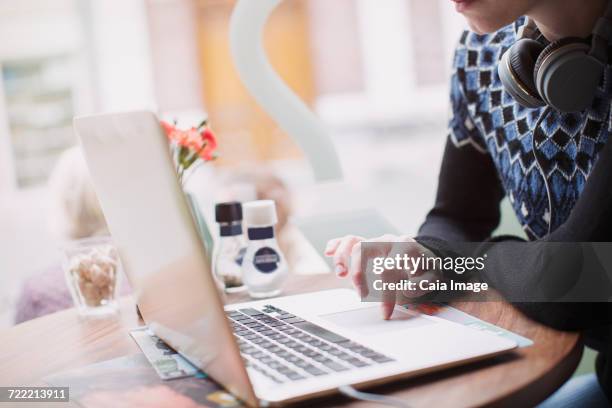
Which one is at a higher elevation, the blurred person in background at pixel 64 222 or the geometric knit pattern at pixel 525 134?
the geometric knit pattern at pixel 525 134

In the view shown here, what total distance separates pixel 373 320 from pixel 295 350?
0.43 ft

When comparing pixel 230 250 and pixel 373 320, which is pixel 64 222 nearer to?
pixel 230 250

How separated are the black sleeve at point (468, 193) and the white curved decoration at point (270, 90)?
18cm

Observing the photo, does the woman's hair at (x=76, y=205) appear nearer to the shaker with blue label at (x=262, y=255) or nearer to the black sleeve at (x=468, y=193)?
the shaker with blue label at (x=262, y=255)

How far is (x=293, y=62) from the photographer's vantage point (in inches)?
266

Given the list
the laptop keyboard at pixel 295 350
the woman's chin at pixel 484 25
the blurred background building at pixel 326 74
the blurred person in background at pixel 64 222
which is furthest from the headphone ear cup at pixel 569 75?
the blurred background building at pixel 326 74

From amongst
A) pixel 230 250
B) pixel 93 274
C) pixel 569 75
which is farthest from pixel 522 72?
pixel 93 274

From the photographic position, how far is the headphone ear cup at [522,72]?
83 centimetres

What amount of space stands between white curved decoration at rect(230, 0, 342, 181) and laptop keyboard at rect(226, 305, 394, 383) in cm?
42

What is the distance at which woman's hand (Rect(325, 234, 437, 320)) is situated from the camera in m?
0.73

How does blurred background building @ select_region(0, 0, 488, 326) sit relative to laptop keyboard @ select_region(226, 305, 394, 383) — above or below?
above

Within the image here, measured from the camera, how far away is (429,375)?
57 cm

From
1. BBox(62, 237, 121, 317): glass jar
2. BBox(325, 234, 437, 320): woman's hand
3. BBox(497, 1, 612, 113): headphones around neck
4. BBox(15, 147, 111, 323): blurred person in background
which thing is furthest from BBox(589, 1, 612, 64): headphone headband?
BBox(15, 147, 111, 323): blurred person in background

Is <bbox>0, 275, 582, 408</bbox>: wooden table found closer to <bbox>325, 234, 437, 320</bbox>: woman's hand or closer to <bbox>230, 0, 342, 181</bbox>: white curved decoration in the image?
<bbox>325, 234, 437, 320</bbox>: woman's hand
